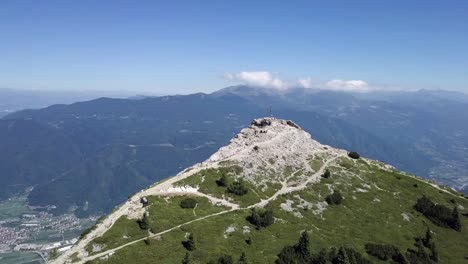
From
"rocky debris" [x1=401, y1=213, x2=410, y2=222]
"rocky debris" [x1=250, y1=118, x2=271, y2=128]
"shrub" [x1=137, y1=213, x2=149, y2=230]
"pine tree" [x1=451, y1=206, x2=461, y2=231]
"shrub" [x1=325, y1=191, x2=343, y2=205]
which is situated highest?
"rocky debris" [x1=250, y1=118, x2=271, y2=128]

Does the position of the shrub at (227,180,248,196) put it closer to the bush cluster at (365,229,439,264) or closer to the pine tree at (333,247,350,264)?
the pine tree at (333,247,350,264)

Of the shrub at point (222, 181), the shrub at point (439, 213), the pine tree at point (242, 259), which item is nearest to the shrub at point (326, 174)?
the shrub at point (439, 213)

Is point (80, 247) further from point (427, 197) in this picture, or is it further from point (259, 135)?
point (427, 197)

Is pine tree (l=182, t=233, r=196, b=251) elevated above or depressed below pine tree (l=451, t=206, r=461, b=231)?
above

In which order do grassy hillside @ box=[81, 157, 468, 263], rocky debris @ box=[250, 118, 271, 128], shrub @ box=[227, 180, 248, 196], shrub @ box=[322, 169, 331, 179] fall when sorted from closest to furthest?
grassy hillside @ box=[81, 157, 468, 263], shrub @ box=[227, 180, 248, 196], shrub @ box=[322, 169, 331, 179], rocky debris @ box=[250, 118, 271, 128]

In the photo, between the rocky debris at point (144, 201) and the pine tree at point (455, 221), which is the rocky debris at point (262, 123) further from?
the rocky debris at point (144, 201)

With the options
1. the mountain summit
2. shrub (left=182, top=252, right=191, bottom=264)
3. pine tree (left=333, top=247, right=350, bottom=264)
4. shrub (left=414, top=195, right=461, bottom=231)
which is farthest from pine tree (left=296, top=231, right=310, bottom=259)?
shrub (left=414, top=195, right=461, bottom=231)
